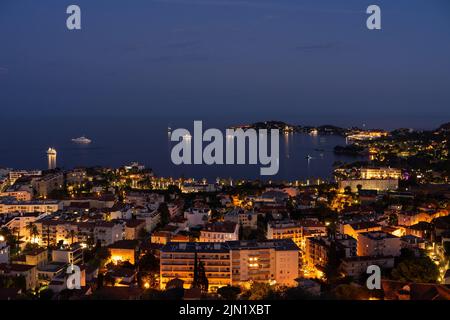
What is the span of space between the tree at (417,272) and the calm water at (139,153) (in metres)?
9.30

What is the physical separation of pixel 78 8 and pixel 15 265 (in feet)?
8.68

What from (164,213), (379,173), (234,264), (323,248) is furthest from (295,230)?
(379,173)

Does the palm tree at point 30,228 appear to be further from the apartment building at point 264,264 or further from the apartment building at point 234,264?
the apartment building at point 264,264

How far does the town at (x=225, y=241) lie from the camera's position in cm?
459

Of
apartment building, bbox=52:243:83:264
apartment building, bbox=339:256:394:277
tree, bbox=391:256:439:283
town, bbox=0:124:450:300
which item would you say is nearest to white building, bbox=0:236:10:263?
town, bbox=0:124:450:300

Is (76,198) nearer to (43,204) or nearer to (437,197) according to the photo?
(43,204)

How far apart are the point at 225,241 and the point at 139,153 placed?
13762 mm

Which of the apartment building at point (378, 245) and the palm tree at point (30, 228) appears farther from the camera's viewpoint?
the palm tree at point (30, 228)

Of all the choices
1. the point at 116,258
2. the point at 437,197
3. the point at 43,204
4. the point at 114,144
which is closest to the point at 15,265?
the point at 116,258

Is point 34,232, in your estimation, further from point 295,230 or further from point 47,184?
point 47,184

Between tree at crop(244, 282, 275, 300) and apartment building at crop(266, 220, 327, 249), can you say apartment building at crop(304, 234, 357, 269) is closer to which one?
apartment building at crop(266, 220, 327, 249)

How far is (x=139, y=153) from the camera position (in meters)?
19.1

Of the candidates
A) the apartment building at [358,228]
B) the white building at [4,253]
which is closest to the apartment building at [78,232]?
the white building at [4,253]
